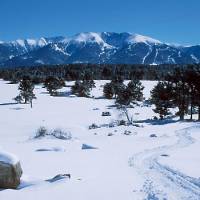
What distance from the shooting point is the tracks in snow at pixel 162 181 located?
18.3 meters

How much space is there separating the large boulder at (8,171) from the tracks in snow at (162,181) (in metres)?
6.32

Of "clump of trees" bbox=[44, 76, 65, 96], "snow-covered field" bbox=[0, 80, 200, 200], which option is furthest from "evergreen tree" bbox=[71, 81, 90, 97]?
"snow-covered field" bbox=[0, 80, 200, 200]

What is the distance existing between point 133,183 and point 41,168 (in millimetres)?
6999

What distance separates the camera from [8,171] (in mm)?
19578

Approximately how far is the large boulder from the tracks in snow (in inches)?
249

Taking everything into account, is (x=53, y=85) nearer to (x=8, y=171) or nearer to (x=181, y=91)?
(x=181, y=91)

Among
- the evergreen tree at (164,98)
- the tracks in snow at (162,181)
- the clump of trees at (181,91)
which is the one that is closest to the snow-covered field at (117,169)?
the tracks in snow at (162,181)

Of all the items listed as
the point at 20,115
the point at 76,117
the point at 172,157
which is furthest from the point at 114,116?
the point at 172,157

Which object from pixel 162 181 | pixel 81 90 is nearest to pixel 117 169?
pixel 162 181

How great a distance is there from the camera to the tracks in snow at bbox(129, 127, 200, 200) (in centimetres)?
1830

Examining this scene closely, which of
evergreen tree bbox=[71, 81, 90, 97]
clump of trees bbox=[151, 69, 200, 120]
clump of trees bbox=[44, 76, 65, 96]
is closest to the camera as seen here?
clump of trees bbox=[151, 69, 200, 120]

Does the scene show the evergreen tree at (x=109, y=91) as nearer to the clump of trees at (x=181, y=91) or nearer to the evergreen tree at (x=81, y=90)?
the evergreen tree at (x=81, y=90)

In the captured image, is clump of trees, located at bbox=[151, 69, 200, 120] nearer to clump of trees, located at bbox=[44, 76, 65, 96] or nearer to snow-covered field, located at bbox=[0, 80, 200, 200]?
snow-covered field, located at bbox=[0, 80, 200, 200]

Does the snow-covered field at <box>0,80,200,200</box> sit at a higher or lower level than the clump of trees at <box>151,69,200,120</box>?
lower
